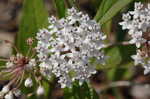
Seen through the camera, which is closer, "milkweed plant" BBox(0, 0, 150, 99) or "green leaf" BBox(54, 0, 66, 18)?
"milkweed plant" BBox(0, 0, 150, 99)

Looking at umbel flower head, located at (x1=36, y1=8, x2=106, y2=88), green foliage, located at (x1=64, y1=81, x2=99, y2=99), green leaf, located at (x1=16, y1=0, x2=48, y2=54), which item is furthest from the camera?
green leaf, located at (x1=16, y1=0, x2=48, y2=54)

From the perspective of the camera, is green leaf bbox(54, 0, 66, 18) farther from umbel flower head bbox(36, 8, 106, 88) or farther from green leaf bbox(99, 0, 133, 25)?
green leaf bbox(99, 0, 133, 25)

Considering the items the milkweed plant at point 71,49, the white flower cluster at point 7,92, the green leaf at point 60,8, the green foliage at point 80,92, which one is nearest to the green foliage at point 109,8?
the milkweed plant at point 71,49

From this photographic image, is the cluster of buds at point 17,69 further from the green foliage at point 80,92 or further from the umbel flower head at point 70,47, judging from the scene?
the green foliage at point 80,92

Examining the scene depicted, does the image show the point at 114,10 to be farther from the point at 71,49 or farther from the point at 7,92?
the point at 7,92

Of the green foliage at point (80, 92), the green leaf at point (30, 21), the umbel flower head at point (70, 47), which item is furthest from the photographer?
the green leaf at point (30, 21)

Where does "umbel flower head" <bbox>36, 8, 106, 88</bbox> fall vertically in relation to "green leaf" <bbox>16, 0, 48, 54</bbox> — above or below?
below

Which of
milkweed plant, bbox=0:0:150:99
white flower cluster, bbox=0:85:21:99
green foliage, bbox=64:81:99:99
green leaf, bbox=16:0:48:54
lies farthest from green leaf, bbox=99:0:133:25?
white flower cluster, bbox=0:85:21:99
